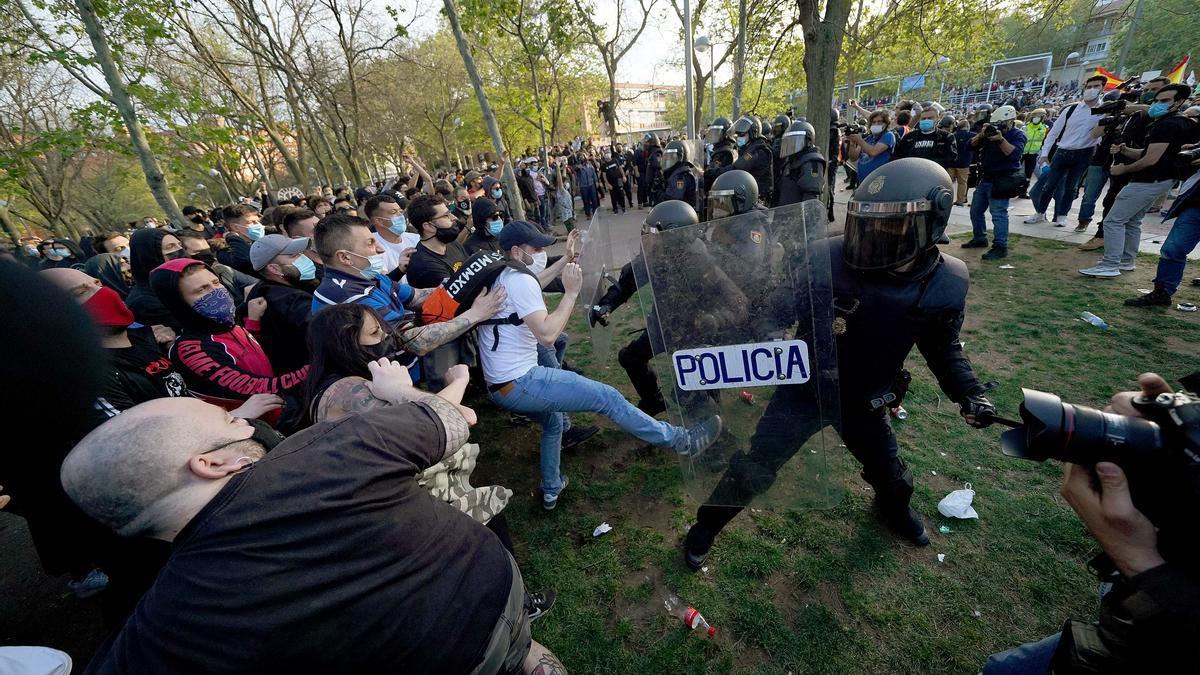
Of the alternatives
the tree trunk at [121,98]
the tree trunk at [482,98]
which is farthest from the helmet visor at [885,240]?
the tree trunk at [121,98]

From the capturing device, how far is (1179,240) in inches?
170

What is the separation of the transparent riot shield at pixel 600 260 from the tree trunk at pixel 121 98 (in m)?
6.52

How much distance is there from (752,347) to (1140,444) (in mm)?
1090

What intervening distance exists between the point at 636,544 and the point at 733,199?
2.61 metres

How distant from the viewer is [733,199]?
358 cm

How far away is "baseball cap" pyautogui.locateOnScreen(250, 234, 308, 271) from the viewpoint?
10.4 ft

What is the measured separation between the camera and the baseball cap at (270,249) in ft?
10.4

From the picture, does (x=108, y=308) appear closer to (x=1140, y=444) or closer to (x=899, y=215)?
(x=899, y=215)

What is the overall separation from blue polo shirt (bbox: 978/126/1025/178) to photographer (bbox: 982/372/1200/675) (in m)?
6.82

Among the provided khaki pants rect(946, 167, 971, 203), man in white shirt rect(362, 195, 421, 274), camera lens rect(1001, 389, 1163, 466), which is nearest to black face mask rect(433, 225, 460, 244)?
man in white shirt rect(362, 195, 421, 274)

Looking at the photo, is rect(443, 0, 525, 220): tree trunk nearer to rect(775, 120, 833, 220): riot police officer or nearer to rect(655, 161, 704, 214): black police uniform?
rect(655, 161, 704, 214): black police uniform

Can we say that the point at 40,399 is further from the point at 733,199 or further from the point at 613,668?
the point at 733,199

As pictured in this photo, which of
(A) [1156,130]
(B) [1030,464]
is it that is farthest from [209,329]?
(A) [1156,130]

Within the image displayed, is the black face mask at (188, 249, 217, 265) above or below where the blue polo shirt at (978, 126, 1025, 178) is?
above
